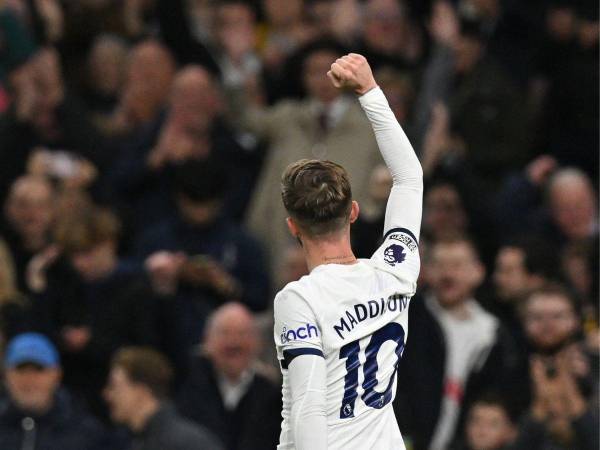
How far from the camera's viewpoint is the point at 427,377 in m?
8.92

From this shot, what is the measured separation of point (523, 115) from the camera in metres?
11.5

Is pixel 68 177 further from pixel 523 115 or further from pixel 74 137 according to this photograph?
pixel 523 115

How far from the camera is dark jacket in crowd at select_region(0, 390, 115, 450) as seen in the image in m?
8.84

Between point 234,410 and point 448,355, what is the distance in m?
1.35

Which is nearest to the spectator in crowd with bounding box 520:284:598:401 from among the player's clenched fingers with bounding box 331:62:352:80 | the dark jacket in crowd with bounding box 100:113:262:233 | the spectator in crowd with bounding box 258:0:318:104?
the dark jacket in crowd with bounding box 100:113:262:233

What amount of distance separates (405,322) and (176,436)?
385 cm

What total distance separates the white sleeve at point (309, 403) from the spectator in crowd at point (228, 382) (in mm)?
4378

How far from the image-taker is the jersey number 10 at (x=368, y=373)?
185 inches

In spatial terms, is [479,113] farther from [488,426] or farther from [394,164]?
[394,164]

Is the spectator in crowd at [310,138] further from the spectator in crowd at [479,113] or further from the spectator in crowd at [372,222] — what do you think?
the spectator in crowd at [372,222]

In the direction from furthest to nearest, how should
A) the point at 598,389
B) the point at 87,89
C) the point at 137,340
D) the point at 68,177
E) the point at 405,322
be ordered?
the point at 87,89 → the point at 68,177 → the point at 137,340 → the point at 598,389 → the point at 405,322

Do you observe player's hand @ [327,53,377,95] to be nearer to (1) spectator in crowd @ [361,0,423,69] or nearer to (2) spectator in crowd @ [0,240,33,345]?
(2) spectator in crowd @ [0,240,33,345]

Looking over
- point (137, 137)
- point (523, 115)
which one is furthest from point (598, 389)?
point (137, 137)

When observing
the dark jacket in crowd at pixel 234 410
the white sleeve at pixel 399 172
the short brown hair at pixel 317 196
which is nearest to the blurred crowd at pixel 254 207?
the dark jacket in crowd at pixel 234 410
